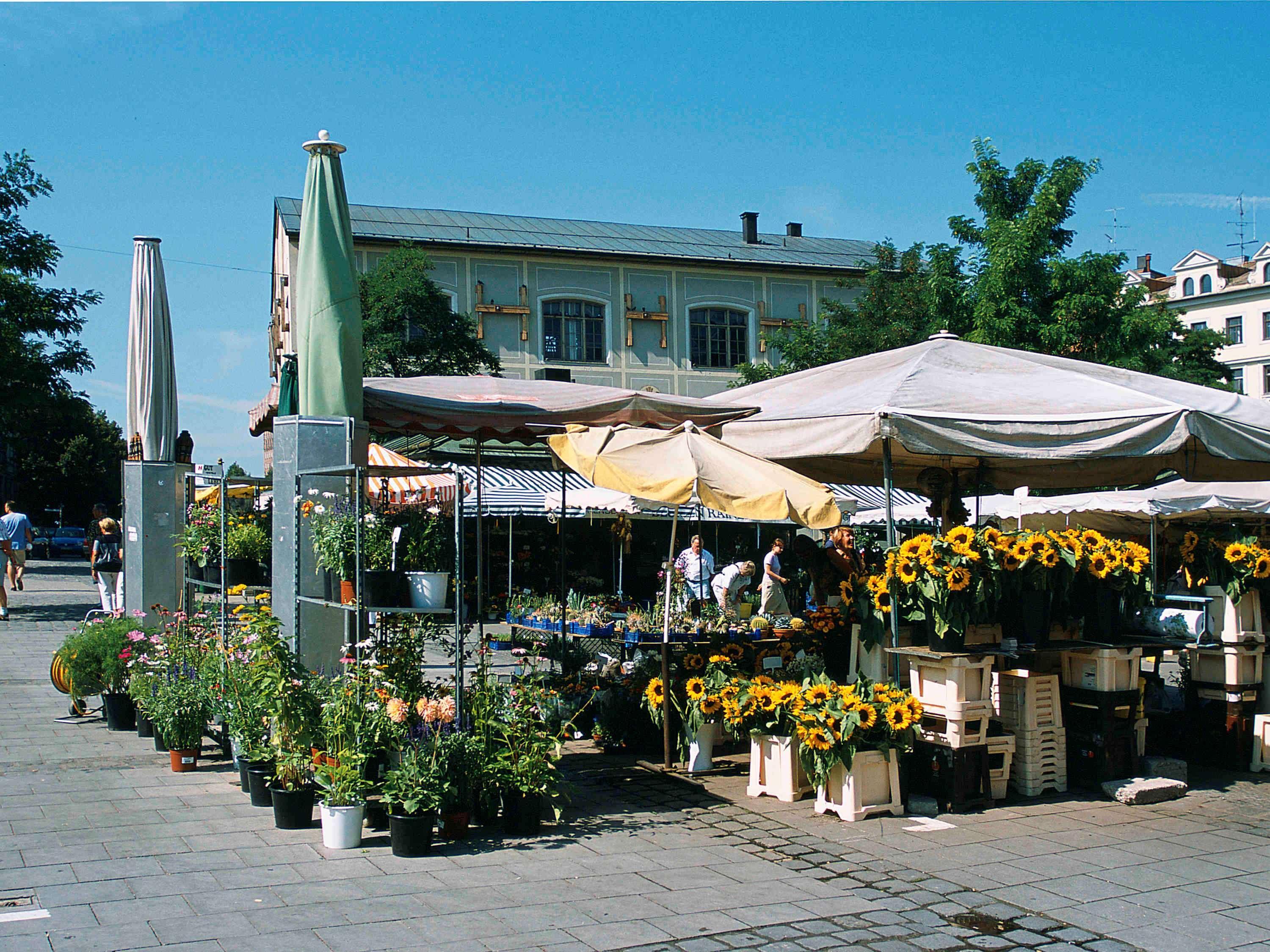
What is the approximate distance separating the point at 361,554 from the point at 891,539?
333 cm

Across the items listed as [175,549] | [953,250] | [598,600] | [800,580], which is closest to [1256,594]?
[800,580]

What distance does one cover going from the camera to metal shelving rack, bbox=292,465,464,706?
21.1ft

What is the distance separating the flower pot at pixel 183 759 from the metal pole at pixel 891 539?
4.95 m

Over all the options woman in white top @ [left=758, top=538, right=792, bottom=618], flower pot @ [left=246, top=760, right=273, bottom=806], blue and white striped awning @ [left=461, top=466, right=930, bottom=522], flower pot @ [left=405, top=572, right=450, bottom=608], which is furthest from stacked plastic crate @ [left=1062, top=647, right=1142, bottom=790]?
blue and white striped awning @ [left=461, top=466, right=930, bottom=522]

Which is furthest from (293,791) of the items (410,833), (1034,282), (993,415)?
(1034,282)

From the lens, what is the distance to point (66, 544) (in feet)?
188

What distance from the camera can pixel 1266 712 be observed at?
28.6 ft

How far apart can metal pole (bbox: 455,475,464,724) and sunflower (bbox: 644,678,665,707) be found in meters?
2.13

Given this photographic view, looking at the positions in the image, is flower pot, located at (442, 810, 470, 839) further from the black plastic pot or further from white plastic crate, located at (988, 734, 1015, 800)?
the black plastic pot

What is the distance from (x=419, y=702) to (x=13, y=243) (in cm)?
1980

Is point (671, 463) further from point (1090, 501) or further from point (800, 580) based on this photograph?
point (1090, 501)

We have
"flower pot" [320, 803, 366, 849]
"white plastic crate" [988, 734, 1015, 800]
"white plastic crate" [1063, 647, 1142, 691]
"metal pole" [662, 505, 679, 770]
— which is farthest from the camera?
"metal pole" [662, 505, 679, 770]

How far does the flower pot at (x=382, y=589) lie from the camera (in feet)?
21.6

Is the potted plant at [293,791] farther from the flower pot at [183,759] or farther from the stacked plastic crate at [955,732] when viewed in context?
the stacked plastic crate at [955,732]
